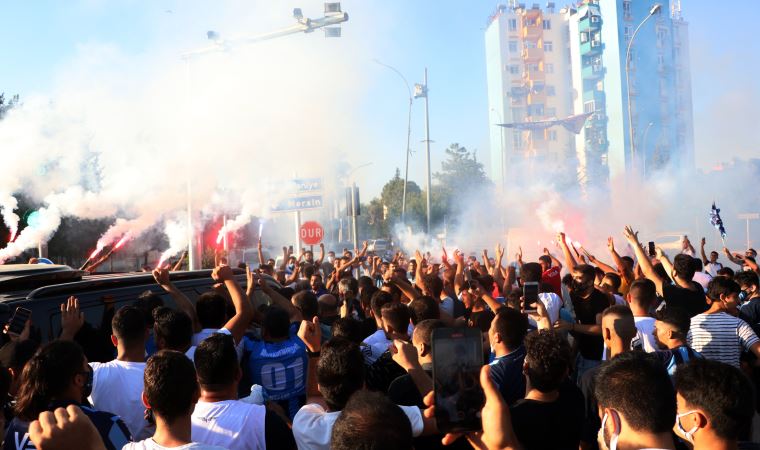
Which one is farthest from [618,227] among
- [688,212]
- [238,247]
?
[238,247]

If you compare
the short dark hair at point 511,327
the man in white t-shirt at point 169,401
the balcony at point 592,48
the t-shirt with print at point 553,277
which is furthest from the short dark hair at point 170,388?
the balcony at point 592,48

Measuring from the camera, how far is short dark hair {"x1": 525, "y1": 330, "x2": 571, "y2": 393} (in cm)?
373

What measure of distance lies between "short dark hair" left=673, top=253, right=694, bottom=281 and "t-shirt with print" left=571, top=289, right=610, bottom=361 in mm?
769

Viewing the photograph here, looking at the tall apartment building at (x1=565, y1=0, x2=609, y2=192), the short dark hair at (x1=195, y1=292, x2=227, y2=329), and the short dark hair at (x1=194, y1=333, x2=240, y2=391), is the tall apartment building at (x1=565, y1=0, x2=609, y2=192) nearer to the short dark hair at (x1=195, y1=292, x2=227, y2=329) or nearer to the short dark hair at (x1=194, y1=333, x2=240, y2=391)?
the short dark hair at (x1=195, y1=292, x2=227, y2=329)

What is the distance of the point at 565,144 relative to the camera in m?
67.2

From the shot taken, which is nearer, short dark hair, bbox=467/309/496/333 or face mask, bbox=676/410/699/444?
face mask, bbox=676/410/699/444

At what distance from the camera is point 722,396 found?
2.85 meters

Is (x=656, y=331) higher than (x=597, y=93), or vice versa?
(x=597, y=93)

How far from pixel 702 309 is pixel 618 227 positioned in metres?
29.2

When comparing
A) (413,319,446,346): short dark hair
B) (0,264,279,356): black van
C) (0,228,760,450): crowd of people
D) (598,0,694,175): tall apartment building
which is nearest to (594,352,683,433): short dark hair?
(0,228,760,450): crowd of people

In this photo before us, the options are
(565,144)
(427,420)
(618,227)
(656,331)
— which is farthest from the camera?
(565,144)

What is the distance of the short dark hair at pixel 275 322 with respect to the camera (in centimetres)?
522

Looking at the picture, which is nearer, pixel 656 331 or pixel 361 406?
pixel 361 406

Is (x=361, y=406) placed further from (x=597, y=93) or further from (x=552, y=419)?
(x=597, y=93)
